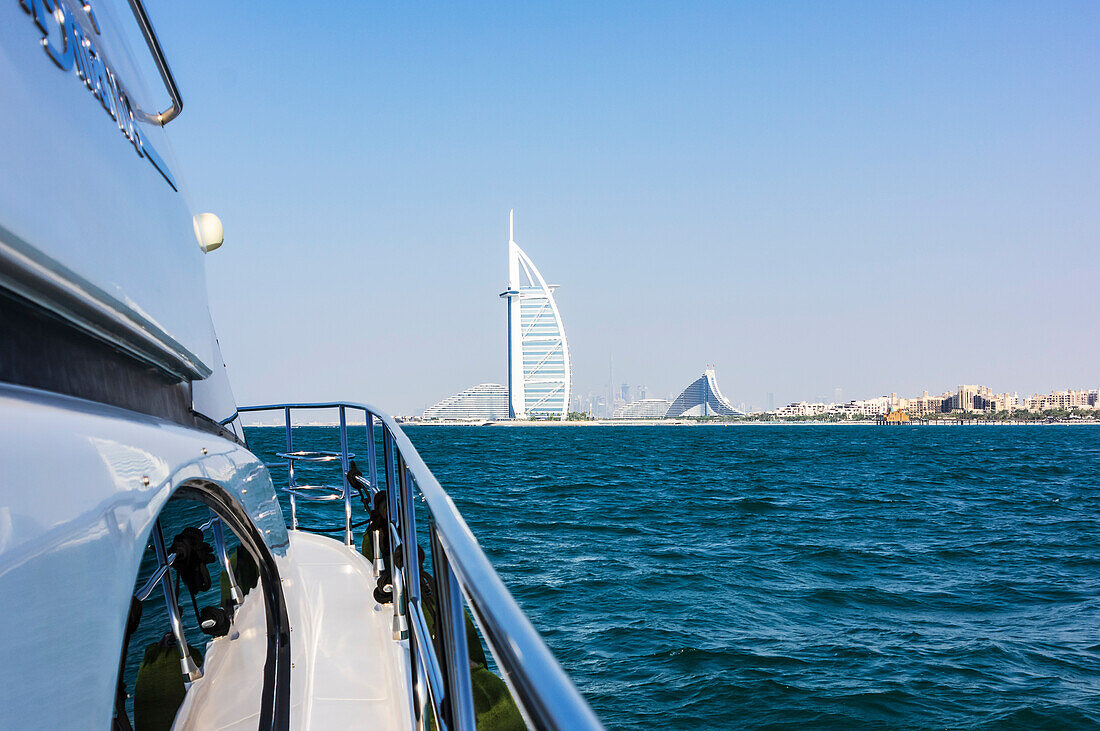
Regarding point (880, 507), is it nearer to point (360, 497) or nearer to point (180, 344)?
Result: point (360, 497)

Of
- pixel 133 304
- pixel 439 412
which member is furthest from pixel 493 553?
pixel 439 412

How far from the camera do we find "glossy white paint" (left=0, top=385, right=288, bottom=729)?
44cm

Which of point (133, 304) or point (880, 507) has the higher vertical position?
point (133, 304)

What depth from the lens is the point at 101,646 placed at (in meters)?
0.56

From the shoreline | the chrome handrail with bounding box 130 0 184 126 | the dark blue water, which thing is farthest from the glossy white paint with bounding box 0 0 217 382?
the shoreline

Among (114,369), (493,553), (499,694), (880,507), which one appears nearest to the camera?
(114,369)

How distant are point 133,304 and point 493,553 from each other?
30.7ft

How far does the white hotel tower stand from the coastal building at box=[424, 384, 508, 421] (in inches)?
1972

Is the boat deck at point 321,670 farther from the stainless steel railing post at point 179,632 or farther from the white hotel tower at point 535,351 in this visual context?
the white hotel tower at point 535,351

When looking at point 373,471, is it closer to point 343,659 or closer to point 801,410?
point 343,659

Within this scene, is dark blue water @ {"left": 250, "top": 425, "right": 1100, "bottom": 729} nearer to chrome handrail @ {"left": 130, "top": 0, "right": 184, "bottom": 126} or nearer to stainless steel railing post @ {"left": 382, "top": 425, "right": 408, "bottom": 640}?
stainless steel railing post @ {"left": 382, "top": 425, "right": 408, "bottom": 640}

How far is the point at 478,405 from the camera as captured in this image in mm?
118750

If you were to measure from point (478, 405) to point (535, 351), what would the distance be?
52.1 meters

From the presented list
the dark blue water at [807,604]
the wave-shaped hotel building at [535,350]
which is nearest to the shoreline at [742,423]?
the wave-shaped hotel building at [535,350]
